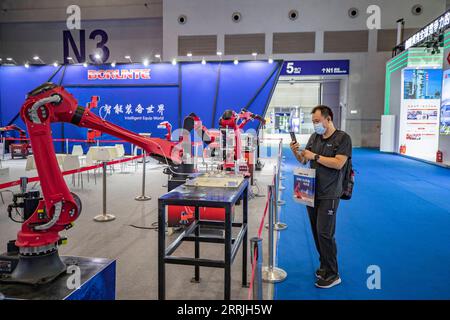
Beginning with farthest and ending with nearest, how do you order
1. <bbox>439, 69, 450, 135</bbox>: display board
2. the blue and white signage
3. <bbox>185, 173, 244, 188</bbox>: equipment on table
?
the blue and white signage < <bbox>439, 69, 450, 135</bbox>: display board < <bbox>185, 173, 244, 188</bbox>: equipment on table

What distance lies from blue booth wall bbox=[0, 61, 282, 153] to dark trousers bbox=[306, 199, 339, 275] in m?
9.66

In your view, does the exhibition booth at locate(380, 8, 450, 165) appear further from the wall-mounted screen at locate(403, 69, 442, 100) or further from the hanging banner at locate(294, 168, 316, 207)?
the hanging banner at locate(294, 168, 316, 207)

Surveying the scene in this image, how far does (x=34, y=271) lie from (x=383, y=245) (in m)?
3.54

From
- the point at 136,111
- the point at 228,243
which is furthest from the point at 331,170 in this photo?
the point at 136,111

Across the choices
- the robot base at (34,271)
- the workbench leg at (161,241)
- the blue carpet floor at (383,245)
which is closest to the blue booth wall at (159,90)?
the blue carpet floor at (383,245)

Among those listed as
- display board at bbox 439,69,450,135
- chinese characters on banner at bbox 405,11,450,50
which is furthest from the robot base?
chinese characters on banner at bbox 405,11,450,50

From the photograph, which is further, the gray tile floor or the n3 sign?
the n3 sign

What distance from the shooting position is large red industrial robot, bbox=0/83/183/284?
1.87m

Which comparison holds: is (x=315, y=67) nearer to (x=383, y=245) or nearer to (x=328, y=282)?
(x=383, y=245)

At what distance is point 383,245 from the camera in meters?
4.11

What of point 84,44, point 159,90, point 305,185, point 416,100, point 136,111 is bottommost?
point 305,185

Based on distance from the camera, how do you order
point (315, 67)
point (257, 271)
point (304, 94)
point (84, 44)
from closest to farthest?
point (257, 271) < point (315, 67) < point (84, 44) < point (304, 94)

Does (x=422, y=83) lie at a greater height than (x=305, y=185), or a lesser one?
greater

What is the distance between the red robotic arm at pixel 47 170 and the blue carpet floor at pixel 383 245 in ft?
5.83
